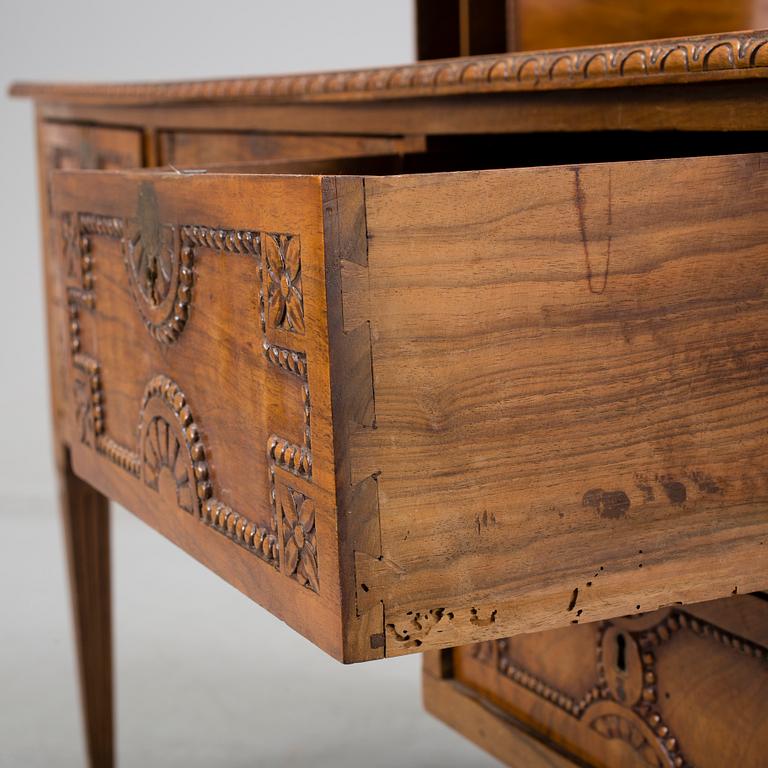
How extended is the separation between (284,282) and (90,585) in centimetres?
110

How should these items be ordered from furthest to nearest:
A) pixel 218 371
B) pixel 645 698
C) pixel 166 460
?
pixel 645 698
pixel 166 460
pixel 218 371

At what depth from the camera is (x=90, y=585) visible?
1.69 meters

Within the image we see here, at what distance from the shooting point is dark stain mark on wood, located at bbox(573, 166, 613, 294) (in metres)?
0.67

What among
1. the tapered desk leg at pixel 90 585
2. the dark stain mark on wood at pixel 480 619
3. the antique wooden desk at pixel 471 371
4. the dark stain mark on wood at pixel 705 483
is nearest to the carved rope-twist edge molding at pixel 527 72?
the antique wooden desk at pixel 471 371

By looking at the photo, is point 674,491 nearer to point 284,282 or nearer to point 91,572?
point 284,282

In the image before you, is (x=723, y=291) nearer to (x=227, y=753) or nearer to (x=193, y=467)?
(x=193, y=467)

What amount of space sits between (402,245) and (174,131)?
96 centimetres

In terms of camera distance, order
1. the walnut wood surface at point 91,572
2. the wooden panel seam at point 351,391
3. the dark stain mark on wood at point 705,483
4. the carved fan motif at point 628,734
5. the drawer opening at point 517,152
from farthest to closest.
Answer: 1. the walnut wood surface at point 91,572
2. the carved fan motif at point 628,734
3. the drawer opening at point 517,152
4. the dark stain mark on wood at point 705,483
5. the wooden panel seam at point 351,391

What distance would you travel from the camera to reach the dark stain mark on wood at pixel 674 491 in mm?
723

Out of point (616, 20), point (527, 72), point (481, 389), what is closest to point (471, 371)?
point (481, 389)

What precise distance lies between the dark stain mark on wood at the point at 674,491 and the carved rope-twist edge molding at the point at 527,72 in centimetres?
24

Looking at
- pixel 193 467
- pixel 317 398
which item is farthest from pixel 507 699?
pixel 317 398

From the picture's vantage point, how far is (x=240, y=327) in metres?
0.74

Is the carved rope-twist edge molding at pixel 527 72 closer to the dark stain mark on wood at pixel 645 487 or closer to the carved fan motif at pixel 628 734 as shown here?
the dark stain mark on wood at pixel 645 487
